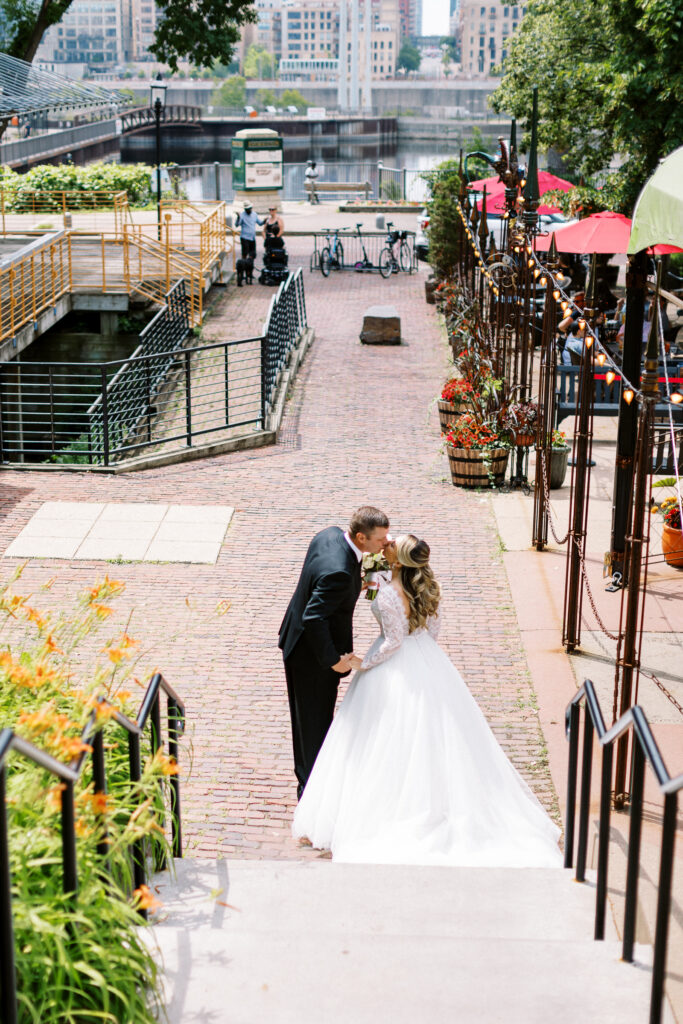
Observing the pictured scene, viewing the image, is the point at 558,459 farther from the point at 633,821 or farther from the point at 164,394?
the point at 633,821

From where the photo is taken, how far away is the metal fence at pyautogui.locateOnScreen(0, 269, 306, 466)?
45.5ft

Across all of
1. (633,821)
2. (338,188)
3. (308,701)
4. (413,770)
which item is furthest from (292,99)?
(633,821)

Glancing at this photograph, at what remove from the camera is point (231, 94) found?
488ft

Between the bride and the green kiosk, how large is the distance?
30.0 m

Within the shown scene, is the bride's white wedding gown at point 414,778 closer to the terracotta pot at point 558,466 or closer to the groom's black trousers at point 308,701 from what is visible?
the groom's black trousers at point 308,701

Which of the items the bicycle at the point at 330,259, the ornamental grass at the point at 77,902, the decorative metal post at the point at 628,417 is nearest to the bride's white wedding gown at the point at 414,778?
the ornamental grass at the point at 77,902

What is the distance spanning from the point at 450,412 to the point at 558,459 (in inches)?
62.5

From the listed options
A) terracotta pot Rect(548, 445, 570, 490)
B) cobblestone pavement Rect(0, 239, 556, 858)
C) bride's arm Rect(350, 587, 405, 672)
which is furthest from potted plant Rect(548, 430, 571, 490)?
bride's arm Rect(350, 587, 405, 672)

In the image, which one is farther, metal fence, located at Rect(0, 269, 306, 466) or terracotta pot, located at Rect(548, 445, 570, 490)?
metal fence, located at Rect(0, 269, 306, 466)

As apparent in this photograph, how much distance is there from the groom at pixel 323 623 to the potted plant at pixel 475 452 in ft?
22.2

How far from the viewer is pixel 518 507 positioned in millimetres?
12172

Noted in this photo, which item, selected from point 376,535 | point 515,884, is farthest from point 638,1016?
point 376,535

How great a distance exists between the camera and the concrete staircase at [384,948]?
139 inches

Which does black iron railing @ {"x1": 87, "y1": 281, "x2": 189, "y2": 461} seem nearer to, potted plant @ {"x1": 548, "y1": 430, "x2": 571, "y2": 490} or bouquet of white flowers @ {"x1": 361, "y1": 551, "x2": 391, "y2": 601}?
potted plant @ {"x1": 548, "y1": 430, "x2": 571, "y2": 490}
